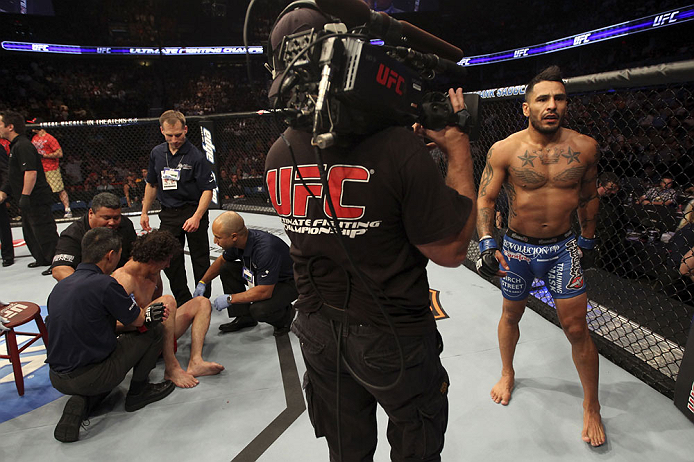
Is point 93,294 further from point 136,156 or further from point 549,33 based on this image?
point 549,33

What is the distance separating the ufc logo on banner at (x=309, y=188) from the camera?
0.86 meters

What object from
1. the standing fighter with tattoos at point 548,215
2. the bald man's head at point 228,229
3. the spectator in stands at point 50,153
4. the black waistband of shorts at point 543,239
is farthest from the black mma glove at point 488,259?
the spectator in stands at point 50,153

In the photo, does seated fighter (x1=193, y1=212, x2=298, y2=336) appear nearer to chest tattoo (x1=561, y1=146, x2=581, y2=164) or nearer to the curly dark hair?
the curly dark hair

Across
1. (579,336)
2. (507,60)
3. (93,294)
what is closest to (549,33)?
(507,60)

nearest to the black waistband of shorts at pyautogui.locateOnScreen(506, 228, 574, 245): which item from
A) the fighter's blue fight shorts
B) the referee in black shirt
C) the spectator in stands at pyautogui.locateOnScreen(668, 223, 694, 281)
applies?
the fighter's blue fight shorts

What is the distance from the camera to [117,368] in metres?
1.98

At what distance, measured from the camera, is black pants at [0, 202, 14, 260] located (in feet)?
14.1

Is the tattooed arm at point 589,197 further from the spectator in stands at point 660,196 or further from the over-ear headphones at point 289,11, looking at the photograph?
the spectator in stands at point 660,196

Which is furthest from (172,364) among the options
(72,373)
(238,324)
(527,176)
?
(527,176)

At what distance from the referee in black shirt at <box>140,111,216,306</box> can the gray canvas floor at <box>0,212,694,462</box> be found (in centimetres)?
70

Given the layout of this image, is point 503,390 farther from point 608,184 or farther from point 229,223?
point 608,184

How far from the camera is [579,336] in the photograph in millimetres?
1785

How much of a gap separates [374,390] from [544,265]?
1287 millimetres

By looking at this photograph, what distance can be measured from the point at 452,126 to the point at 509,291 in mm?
1344
